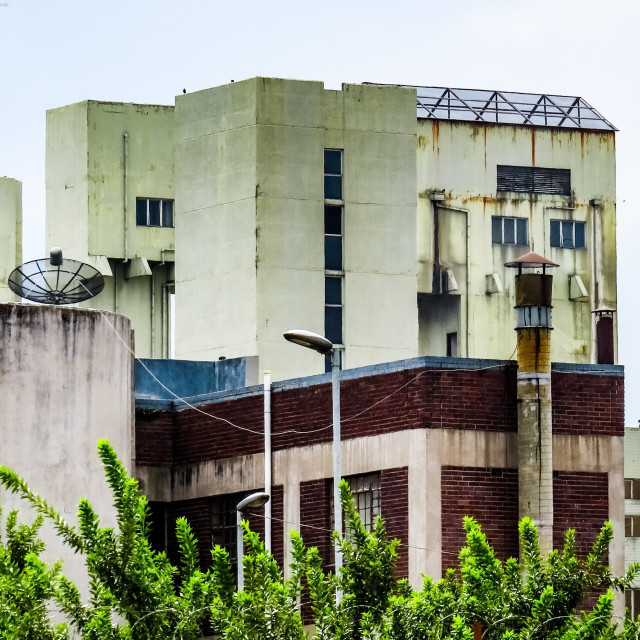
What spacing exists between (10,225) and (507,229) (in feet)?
66.6

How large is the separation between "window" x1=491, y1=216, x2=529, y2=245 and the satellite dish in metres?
45.0

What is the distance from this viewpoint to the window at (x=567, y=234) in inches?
3644

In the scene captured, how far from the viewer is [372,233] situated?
84.8 metres

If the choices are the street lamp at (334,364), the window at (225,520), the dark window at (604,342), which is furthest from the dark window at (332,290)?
the street lamp at (334,364)

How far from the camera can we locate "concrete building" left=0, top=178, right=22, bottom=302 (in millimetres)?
94188

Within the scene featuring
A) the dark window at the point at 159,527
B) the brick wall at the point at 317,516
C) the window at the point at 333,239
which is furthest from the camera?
the window at the point at 333,239

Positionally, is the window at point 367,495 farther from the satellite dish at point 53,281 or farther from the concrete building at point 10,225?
the concrete building at point 10,225

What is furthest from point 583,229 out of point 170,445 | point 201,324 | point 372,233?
point 170,445

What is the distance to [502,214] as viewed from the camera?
299 feet

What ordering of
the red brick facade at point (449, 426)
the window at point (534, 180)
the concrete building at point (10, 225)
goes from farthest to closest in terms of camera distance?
the concrete building at point (10, 225)
the window at point (534, 180)
the red brick facade at point (449, 426)

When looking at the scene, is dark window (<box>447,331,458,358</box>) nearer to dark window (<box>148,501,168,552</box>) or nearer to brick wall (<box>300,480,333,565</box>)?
dark window (<box>148,501,168,552</box>)

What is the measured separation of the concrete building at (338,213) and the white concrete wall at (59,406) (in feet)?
114

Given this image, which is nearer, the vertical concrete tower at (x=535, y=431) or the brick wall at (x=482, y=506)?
the brick wall at (x=482, y=506)

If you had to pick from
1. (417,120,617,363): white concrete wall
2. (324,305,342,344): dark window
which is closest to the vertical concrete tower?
(324,305,342,344): dark window
